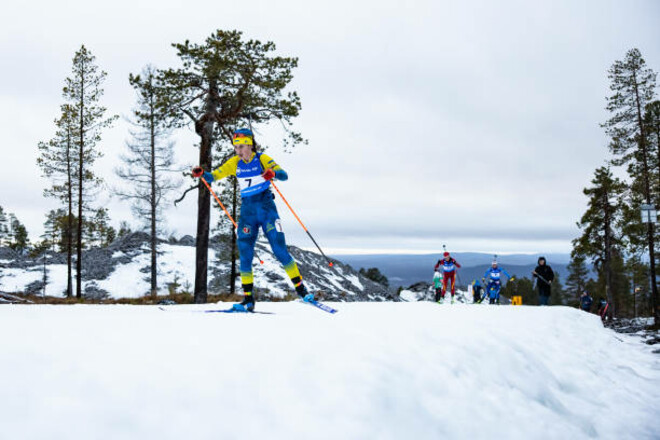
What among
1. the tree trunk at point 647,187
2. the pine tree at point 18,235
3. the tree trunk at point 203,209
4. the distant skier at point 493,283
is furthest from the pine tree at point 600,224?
the pine tree at point 18,235

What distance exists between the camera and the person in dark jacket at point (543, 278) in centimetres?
1487

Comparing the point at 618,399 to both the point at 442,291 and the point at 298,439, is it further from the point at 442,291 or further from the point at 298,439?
the point at 442,291

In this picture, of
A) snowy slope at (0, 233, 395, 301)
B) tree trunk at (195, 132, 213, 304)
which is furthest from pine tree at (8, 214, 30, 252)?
tree trunk at (195, 132, 213, 304)

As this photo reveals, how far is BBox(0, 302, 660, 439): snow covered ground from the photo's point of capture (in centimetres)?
213

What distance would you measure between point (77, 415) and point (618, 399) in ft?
17.6

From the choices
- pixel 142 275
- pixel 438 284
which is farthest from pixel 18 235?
pixel 438 284

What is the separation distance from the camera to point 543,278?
48.9 ft

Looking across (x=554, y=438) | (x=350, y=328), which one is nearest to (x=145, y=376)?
(x=350, y=328)

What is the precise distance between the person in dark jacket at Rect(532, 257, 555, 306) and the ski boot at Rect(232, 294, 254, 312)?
40.5 ft

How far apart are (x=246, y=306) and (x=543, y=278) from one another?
1277 cm

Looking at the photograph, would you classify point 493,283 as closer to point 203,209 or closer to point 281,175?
point 203,209

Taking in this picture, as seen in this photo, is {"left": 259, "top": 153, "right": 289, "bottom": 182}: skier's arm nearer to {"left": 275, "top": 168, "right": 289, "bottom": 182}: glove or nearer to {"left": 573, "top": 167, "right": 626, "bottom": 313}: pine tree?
{"left": 275, "top": 168, "right": 289, "bottom": 182}: glove

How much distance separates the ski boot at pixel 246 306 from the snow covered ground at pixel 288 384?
1.64 m

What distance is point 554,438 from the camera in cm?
315
